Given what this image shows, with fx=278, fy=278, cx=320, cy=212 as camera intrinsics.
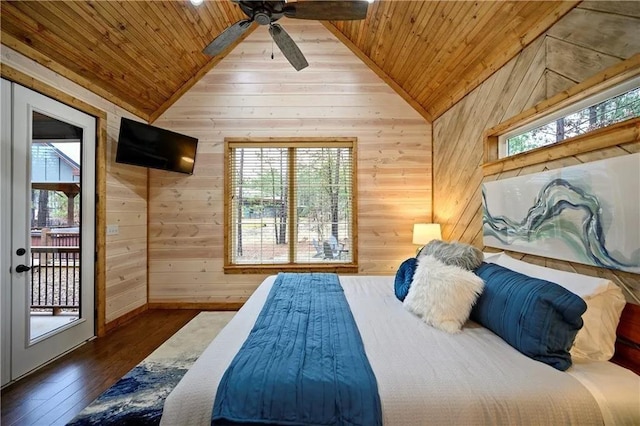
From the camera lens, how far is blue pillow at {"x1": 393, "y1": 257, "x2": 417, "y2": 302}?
7.06 feet

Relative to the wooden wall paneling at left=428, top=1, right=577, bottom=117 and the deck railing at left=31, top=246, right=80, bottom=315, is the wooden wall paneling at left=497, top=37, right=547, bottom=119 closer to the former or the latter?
the wooden wall paneling at left=428, top=1, right=577, bottom=117

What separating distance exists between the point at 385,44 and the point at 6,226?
13.6 ft

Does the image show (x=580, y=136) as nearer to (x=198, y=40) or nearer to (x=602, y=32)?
(x=602, y=32)

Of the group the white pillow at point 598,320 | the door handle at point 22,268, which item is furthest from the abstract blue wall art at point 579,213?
the door handle at point 22,268

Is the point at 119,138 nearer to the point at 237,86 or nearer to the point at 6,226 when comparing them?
the point at 6,226

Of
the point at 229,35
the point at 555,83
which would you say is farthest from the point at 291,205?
the point at 555,83

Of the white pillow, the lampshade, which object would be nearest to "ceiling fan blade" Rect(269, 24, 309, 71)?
the lampshade

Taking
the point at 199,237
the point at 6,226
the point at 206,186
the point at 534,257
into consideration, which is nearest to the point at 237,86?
the point at 206,186

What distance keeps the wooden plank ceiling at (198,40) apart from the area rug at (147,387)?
111 inches

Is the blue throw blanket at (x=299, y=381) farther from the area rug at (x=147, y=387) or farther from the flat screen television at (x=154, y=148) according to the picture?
the flat screen television at (x=154, y=148)

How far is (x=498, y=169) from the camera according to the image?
2.57m

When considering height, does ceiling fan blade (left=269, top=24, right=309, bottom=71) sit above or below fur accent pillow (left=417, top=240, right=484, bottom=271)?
above

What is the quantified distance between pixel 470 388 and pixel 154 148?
3887 mm

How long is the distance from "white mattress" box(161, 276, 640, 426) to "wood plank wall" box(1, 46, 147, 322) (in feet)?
8.83
